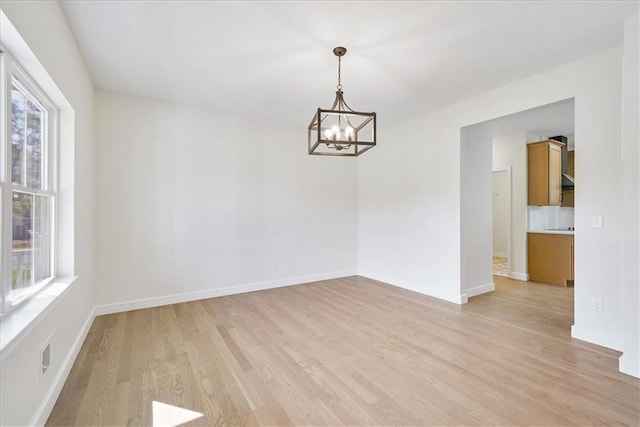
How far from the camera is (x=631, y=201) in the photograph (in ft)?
7.38

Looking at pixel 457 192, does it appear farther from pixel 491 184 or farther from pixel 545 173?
pixel 545 173

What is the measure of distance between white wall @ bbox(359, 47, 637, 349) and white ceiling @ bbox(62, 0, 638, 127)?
242mm

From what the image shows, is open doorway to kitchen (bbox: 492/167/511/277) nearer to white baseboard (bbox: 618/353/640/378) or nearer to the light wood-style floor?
the light wood-style floor

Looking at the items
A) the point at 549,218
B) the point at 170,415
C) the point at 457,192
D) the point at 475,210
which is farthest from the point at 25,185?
the point at 549,218

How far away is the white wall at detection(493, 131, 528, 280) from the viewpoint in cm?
522

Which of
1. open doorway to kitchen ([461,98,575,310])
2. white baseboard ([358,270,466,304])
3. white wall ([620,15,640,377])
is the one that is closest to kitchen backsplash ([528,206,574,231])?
open doorway to kitchen ([461,98,575,310])

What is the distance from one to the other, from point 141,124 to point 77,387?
2955 millimetres

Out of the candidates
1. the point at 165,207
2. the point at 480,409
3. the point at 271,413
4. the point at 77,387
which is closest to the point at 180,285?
the point at 165,207

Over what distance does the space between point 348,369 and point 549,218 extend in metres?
5.50

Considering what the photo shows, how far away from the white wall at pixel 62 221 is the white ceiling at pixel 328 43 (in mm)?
406

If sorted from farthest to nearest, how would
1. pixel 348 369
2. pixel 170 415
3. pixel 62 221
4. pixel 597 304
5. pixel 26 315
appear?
pixel 597 304
pixel 62 221
pixel 348 369
pixel 170 415
pixel 26 315

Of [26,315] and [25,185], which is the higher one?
[25,185]

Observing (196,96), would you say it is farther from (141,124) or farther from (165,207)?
(165,207)

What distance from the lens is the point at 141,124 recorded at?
3.75m
